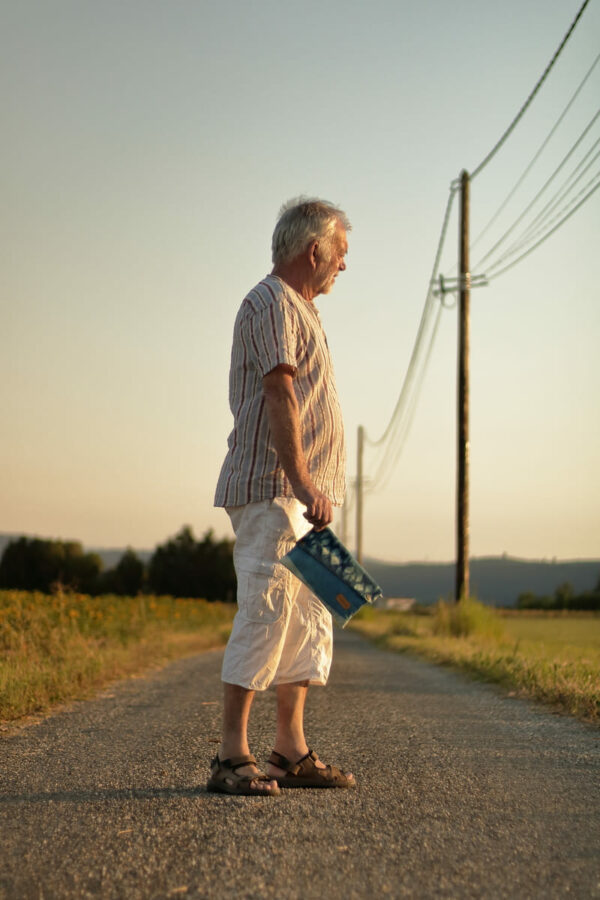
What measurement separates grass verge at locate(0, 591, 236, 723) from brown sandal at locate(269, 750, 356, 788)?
2.05 m

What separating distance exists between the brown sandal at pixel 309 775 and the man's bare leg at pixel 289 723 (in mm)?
23

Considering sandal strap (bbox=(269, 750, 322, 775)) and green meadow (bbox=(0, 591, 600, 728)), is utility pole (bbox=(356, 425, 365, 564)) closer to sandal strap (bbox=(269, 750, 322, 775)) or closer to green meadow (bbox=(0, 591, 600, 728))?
green meadow (bbox=(0, 591, 600, 728))

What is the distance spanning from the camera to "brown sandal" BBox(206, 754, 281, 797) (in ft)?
9.66

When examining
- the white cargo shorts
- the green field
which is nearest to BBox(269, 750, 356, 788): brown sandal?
the white cargo shorts

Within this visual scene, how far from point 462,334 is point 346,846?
14093 millimetres

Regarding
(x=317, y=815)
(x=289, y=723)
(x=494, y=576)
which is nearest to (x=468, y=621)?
(x=289, y=723)

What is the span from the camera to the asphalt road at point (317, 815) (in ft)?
6.91

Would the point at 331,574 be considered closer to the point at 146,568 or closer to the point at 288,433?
the point at 288,433

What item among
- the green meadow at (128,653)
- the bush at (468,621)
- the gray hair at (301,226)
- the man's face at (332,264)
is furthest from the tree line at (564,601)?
the gray hair at (301,226)

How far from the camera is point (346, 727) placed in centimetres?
449

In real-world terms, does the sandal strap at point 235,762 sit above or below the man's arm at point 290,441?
below

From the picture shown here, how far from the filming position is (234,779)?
296 centimetres

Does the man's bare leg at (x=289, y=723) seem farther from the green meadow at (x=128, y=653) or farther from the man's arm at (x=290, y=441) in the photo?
the green meadow at (x=128, y=653)

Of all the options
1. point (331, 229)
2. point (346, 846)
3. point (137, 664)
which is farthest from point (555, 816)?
point (137, 664)
